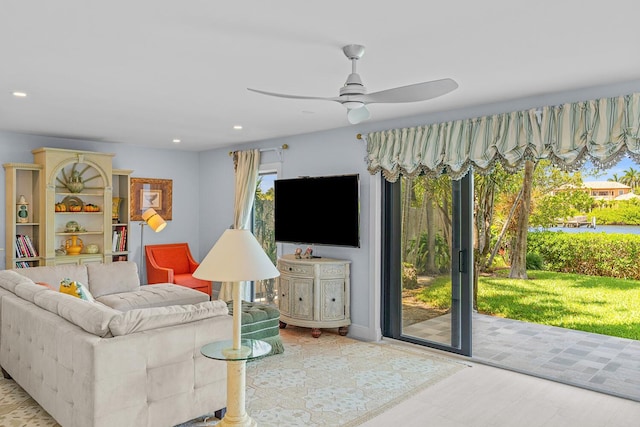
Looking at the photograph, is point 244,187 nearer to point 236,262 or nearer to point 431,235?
point 431,235

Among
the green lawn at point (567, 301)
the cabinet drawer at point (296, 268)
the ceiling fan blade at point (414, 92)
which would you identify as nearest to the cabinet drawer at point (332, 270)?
the cabinet drawer at point (296, 268)

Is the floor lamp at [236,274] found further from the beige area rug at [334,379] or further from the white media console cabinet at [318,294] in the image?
the white media console cabinet at [318,294]

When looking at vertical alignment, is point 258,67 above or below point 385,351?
above

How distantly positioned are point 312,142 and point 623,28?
369 centimetres

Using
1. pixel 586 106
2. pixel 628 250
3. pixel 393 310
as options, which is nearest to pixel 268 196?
pixel 393 310

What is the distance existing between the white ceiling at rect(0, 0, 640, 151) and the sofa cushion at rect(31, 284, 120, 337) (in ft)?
5.19

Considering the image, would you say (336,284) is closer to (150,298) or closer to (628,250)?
(150,298)

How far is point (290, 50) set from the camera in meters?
2.77

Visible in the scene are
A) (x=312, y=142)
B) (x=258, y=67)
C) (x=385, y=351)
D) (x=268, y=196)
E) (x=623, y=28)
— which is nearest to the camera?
(x=623, y=28)

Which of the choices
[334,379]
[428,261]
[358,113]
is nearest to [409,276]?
[428,261]

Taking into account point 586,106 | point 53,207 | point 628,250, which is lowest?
point 628,250

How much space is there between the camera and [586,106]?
3.52m

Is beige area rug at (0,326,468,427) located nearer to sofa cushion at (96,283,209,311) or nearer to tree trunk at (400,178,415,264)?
tree trunk at (400,178,415,264)

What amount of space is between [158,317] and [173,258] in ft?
14.6
